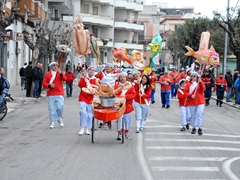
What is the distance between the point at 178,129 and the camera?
1688 cm

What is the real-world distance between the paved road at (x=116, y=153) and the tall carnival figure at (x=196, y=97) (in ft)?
1.48

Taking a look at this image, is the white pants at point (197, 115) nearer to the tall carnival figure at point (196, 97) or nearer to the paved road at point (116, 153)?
the tall carnival figure at point (196, 97)

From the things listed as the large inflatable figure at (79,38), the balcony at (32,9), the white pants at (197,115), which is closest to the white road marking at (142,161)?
the white pants at (197,115)

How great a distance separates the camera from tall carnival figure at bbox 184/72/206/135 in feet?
51.1

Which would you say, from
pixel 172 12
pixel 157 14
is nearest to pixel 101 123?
pixel 157 14

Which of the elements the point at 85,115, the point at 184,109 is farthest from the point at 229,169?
the point at 184,109

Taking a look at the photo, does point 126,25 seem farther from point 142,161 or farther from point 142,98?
point 142,161

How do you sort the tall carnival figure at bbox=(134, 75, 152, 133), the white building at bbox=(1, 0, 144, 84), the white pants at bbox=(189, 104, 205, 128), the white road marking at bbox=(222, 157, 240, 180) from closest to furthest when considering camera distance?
the white road marking at bbox=(222, 157, 240, 180) → the white pants at bbox=(189, 104, 205, 128) → the tall carnival figure at bbox=(134, 75, 152, 133) → the white building at bbox=(1, 0, 144, 84)

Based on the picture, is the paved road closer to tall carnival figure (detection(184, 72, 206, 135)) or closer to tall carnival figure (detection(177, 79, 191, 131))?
tall carnival figure (detection(177, 79, 191, 131))

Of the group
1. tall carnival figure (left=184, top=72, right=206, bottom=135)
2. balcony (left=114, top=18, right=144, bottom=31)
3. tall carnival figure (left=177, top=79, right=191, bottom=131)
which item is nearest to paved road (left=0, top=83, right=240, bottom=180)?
tall carnival figure (left=177, top=79, right=191, bottom=131)

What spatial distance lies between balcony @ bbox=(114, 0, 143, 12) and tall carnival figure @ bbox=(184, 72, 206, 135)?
6630 cm

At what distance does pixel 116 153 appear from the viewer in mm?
11961

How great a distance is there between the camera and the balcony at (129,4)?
267 feet

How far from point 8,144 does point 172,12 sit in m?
131
